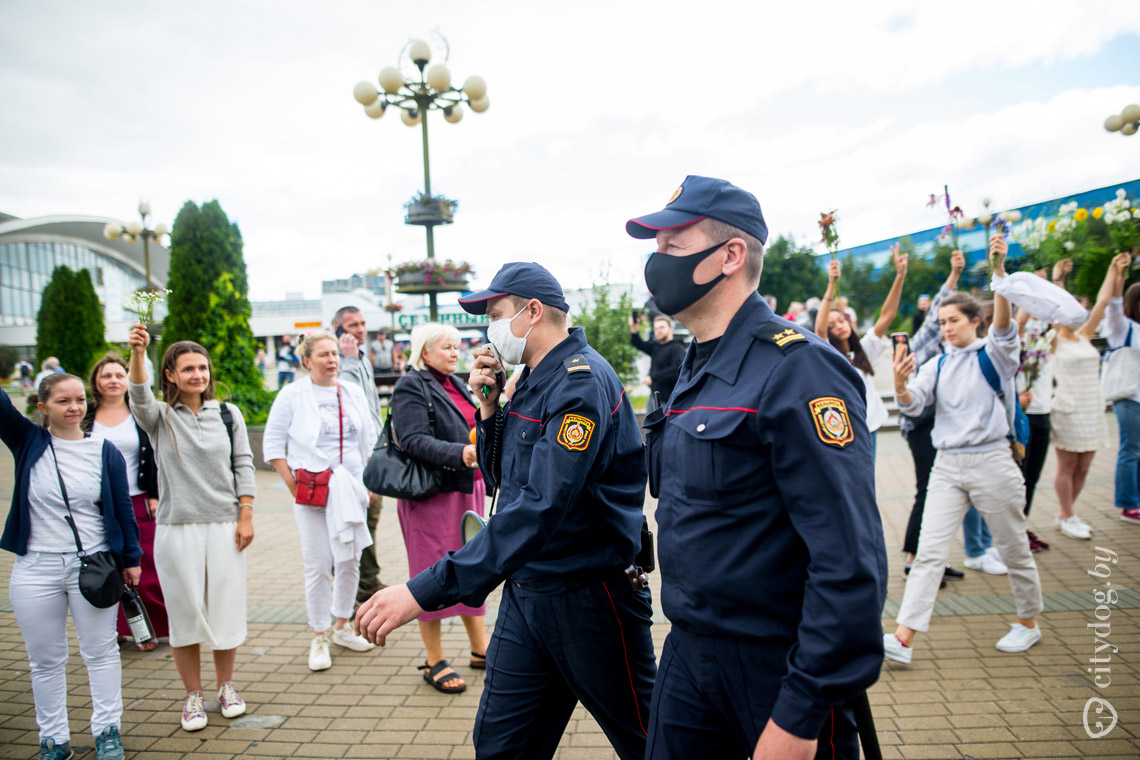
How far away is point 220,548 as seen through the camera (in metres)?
3.96

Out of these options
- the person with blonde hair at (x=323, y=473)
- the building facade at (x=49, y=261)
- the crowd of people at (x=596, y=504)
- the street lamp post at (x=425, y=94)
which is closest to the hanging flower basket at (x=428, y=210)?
the street lamp post at (x=425, y=94)

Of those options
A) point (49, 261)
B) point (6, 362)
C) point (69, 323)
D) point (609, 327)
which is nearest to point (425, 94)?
point (609, 327)

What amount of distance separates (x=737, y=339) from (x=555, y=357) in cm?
96

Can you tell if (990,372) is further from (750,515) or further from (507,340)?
(750,515)

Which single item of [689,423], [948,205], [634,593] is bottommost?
[634,593]

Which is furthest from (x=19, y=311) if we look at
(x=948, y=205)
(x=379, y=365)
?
(x=948, y=205)

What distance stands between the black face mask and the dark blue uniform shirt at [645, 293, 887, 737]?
15 cm

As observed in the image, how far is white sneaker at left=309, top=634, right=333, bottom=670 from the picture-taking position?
14.5 ft

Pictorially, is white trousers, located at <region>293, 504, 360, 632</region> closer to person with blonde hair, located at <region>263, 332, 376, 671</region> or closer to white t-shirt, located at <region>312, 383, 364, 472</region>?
person with blonde hair, located at <region>263, 332, 376, 671</region>

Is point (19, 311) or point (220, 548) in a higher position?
point (19, 311)

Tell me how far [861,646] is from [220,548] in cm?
362

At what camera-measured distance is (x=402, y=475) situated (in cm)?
414

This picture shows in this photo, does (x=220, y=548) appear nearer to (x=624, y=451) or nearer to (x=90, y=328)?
(x=624, y=451)

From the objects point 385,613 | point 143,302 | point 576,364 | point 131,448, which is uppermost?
point 143,302
